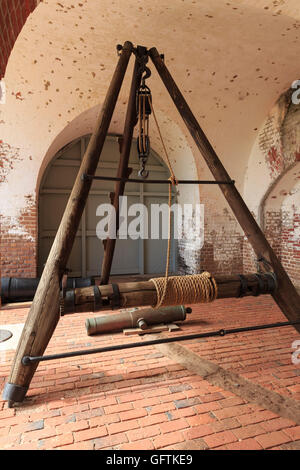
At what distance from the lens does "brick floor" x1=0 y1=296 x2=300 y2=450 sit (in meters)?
1.80

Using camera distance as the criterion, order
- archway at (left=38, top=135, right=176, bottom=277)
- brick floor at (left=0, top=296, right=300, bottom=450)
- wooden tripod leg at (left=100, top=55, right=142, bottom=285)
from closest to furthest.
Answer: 1. brick floor at (left=0, top=296, right=300, bottom=450)
2. wooden tripod leg at (left=100, top=55, right=142, bottom=285)
3. archway at (left=38, top=135, right=176, bottom=277)

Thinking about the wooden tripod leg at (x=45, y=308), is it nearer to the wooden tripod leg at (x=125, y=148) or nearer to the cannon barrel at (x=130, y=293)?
the cannon barrel at (x=130, y=293)

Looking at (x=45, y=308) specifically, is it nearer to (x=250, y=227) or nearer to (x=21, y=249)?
(x=250, y=227)

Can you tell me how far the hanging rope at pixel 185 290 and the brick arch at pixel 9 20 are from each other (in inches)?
69.7

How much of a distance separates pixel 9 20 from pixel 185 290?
218 cm

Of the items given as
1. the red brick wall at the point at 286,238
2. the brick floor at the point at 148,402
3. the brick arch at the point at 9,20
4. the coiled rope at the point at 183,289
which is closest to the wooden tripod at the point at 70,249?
the brick floor at the point at 148,402

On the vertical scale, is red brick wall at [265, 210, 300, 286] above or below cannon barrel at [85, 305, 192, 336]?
above

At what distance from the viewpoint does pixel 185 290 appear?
87.6 inches

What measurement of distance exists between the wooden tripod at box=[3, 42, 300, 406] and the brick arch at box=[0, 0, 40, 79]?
2.44ft

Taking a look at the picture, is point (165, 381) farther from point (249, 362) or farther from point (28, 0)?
point (28, 0)

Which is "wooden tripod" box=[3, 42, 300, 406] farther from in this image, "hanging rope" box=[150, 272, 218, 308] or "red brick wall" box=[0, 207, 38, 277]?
"red brick wall" box=[0, 207, 38, 277]

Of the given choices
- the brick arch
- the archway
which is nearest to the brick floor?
the brick arch

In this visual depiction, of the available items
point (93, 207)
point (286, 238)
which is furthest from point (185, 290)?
point (93, 207)

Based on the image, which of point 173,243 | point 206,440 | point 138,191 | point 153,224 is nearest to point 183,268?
point 173,243
